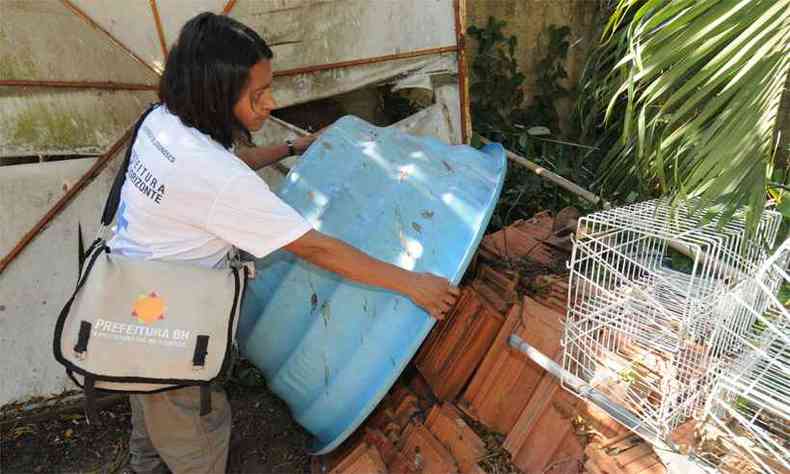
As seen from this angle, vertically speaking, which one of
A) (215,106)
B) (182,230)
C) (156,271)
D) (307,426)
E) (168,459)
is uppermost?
(215,106)

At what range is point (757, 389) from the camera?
1.57 metres

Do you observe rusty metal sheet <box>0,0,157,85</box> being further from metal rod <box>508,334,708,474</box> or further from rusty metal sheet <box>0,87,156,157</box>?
metal rod <box>508,334,708,474</box>

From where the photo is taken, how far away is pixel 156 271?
157 centimetres

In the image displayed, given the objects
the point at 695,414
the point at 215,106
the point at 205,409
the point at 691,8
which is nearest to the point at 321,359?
the point at 205,409

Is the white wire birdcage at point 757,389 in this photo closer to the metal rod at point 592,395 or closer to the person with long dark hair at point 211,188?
the metal rod at point 592,395

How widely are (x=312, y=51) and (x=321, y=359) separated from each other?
5.06ft

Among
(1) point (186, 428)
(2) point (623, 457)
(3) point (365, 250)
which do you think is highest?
(3) point (365, 250)

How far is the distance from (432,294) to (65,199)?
5.66ft

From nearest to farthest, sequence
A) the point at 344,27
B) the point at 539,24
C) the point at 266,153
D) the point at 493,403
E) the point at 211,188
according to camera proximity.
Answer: the point at 211,188
the point at 493,403
the point at 266,153
the point at 344,27
the point at 539,24

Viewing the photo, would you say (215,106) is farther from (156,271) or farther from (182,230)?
(156,271)

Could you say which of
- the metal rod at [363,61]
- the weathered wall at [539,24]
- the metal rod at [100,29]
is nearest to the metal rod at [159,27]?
the metal rod at [100,29]

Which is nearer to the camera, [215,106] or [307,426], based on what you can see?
[215,106]

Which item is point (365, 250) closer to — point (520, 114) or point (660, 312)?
point (660, 312)

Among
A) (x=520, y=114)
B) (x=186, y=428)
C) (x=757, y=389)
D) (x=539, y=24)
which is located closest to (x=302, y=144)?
(x=186, y=428)
